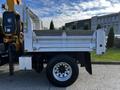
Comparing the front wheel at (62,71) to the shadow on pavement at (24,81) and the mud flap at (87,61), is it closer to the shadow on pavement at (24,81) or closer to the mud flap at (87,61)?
the shadow on pavement at (24,81)

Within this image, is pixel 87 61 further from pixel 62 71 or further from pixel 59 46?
pixel 59 46

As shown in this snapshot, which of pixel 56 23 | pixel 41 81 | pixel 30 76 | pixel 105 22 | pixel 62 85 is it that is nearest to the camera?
pixel 62 85

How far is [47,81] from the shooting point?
30.8ft

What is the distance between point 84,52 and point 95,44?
1.42 feet

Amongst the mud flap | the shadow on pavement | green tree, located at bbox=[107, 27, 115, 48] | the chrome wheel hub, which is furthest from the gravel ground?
green tree, located at bbox=[107, 27, 115, 48]

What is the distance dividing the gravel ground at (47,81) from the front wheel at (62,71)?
0.20 metres

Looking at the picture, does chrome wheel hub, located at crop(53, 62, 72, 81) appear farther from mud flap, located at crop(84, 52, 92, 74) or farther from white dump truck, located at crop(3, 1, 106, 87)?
mud flap, located at crop(84, 52, 92, 74)

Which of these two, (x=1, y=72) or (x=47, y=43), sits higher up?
(x=47, y=43)

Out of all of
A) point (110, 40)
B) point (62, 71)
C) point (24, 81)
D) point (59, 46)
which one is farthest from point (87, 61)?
point (110, 40)

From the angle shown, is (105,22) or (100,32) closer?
(100,32)

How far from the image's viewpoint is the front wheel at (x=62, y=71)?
8.68 m

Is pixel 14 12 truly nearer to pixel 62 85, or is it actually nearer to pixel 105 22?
pixel 62 85

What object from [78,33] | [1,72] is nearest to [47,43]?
[78,33]

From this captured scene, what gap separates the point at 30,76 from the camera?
1017 centimetres
